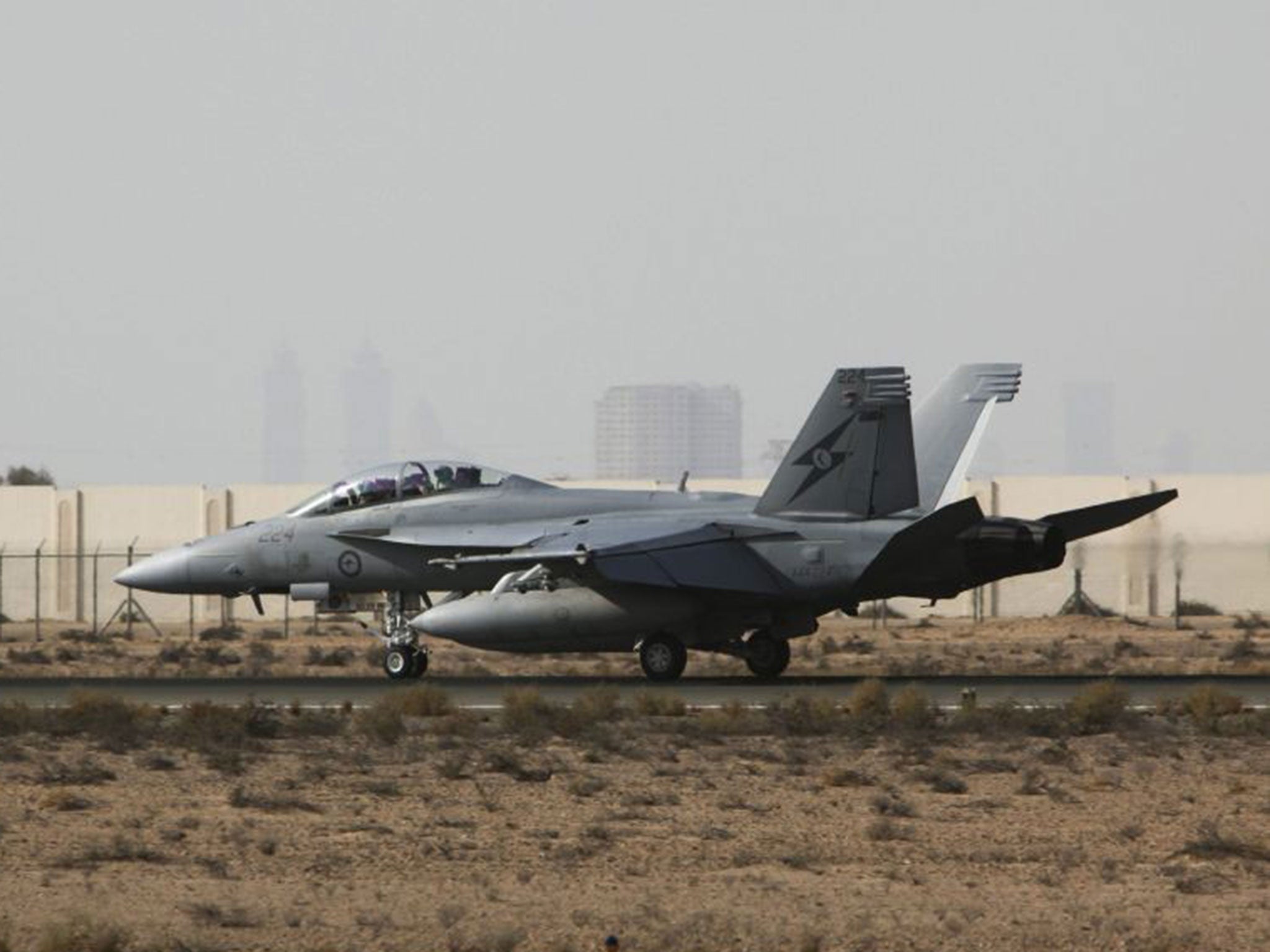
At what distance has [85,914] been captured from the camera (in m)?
14.3

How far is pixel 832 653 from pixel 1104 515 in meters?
15.5

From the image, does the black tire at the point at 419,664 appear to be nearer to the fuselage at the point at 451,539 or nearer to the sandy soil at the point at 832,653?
the fuselage at the point at 451,539

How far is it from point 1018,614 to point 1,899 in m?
51.8

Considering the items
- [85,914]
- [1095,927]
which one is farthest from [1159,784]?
[85,914]

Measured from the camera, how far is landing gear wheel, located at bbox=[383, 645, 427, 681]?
1388 inches

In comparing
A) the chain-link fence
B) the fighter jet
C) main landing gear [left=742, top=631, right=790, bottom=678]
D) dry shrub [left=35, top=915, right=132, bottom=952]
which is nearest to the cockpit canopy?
the fighter jet

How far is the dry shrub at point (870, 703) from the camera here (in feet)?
88.4

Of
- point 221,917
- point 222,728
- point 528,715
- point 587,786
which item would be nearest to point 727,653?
point 528,715

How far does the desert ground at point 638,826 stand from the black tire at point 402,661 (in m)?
6.76

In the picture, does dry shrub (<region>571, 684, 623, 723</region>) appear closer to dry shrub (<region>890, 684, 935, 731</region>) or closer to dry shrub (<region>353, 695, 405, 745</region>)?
dry shrub (<region>353, 695, 405, 745</region>)

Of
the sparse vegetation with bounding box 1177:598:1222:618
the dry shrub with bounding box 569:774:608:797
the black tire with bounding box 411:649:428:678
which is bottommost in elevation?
the dry shrub with bounding box 569:774:608:797

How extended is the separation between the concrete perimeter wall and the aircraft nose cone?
2025 cm

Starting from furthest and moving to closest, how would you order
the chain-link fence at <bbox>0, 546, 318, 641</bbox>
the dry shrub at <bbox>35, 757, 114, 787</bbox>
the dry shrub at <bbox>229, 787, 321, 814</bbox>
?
the chain-link fence at <bbox>0, 546, 318, 641</bbox> < the dry shrub at <bbox>35, 757, 114, 787</bbox> < the dry shrub at <bbox>229, 787, 321, 814</bbox>

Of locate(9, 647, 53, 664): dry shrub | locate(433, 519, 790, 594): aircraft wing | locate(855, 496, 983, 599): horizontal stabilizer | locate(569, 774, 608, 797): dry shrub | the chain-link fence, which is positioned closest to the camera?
locate(569, 774, 608, 797): dry shrub
